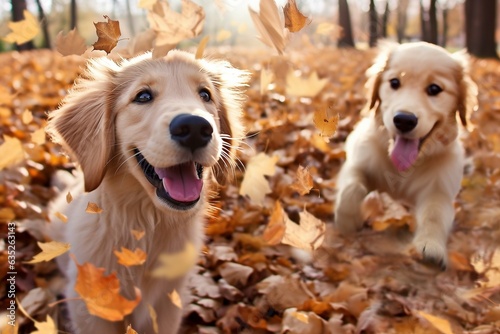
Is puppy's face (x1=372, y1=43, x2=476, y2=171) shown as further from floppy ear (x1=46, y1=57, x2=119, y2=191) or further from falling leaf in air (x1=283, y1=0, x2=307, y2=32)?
floppy ear (x1=46, y1=57, x2=119, y2=191)

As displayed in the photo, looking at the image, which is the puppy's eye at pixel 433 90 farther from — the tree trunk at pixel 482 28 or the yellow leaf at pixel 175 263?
the tree trunk at pixel 482 28

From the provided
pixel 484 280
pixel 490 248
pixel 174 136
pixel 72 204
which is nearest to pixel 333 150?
pixel 490 248

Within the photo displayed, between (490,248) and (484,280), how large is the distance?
393 millimetres

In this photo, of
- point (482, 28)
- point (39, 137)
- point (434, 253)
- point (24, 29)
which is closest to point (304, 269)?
point (434, 253)

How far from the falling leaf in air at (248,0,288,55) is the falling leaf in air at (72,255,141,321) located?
1020 millimetres

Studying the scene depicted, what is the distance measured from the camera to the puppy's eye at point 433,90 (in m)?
3.00

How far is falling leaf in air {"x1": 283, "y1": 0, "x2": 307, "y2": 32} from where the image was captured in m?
1.78

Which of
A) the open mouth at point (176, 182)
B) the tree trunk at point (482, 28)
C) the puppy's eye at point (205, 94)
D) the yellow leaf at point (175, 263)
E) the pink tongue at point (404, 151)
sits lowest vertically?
the tree trunk at point (482, 28)

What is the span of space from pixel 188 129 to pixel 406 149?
69.8 inches

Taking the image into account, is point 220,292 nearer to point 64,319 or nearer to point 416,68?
point 64,319

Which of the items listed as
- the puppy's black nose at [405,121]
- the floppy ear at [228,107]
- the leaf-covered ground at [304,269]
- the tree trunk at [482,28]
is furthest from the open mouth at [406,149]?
the tree trunk at [482,28]

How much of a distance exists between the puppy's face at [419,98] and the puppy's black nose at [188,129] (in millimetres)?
1498

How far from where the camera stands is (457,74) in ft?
10.3

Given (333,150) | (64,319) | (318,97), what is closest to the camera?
(64,319)
